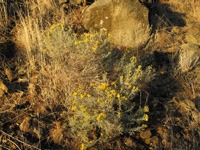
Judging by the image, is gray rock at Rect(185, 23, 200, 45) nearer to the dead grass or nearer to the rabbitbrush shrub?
the dead grass

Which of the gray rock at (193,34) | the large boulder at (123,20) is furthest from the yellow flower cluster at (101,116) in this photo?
the gray rock at (193,34)

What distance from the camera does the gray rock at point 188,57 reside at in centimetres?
347

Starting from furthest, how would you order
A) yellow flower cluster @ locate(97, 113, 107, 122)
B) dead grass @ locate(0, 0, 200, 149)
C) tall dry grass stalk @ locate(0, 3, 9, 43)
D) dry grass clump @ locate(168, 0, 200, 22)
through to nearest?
dry grass clump @ locate(168, 0, 200, 22), tall dry grass stalk @ locate(0, 3, 9, 43), dead grass @ locate(0, 0, 200, 149), yellow flower cluster @ locate(97, 113, 107, 122)

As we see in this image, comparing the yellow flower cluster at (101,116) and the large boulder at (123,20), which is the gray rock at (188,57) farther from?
the yellow flower cluster at (101,116)

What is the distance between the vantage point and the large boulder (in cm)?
403

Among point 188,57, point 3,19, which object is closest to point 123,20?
point 188,57

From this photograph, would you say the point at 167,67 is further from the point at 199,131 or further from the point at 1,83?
the point at 1,83

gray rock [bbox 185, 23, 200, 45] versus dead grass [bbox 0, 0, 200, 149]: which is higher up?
gray rock [bbox 185, 23, 200, 45]

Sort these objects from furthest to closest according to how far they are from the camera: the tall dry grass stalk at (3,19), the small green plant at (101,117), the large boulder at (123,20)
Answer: the large boulder at (123,20) → the tall dry grass stalk at (3,19) → the small green plant at (101,117)

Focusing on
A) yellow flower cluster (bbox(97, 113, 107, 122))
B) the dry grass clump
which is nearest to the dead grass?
yellow flower cluster (bbox(97, 113, 107, 122))

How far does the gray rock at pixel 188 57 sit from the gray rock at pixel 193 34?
1.56ft

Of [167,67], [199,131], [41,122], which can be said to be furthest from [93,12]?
[199,131]

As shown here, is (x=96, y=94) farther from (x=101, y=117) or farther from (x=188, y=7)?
(x=188, y=7)

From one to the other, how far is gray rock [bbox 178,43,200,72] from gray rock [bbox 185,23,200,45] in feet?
1.56
